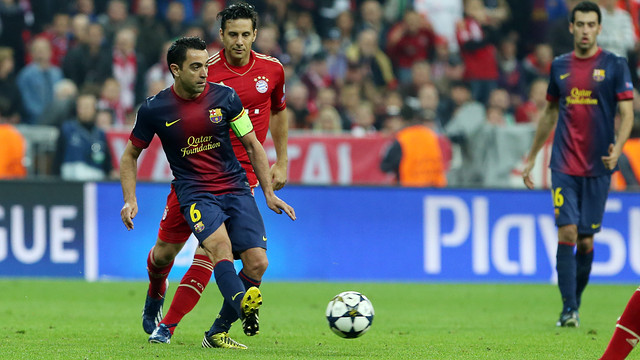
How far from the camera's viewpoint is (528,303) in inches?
450

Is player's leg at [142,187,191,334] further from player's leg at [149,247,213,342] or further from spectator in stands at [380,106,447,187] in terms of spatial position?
spectator in stands at [380,106,447,187]

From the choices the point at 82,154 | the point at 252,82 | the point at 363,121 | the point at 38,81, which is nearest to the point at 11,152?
the point at 82,154

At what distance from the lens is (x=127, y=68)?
16.7 metres

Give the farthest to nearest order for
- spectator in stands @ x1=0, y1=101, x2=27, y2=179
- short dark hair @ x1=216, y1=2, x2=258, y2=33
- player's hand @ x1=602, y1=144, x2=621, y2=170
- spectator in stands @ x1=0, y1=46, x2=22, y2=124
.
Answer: spectator in stands @ x1=0, y1=46, x2=22, y2=124
spectator in stands @ x1=0, y1=101, x2=27, y2=179
player's hand @ x1=602, y1=144, x2=621, y2=170
short dark hair @ x1=216, y1=2, x2=258, y2=33

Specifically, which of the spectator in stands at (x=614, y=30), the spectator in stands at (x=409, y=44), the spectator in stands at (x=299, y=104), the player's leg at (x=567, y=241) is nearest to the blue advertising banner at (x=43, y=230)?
the spectator in stands at (x=299, y=104)

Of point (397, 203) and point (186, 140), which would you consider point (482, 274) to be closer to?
point (397, 203)

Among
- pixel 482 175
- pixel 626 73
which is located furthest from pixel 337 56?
pixel 626 73

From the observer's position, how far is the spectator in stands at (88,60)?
653 inches

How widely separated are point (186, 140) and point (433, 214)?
22.1 feet

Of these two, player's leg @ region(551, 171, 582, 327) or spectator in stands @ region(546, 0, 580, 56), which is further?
spectator in stands @ region(546, 0, 580, 56)

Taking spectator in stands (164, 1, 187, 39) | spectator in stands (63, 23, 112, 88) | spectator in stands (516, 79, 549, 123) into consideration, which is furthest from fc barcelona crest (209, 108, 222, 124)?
spectator in stands (164, 1, 187, 39)

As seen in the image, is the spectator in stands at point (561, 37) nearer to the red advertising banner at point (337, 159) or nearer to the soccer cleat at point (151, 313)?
the red advertising banner at point (337, 159)

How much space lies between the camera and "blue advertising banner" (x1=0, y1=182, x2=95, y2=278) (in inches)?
508

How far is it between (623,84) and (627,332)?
13.4ft
